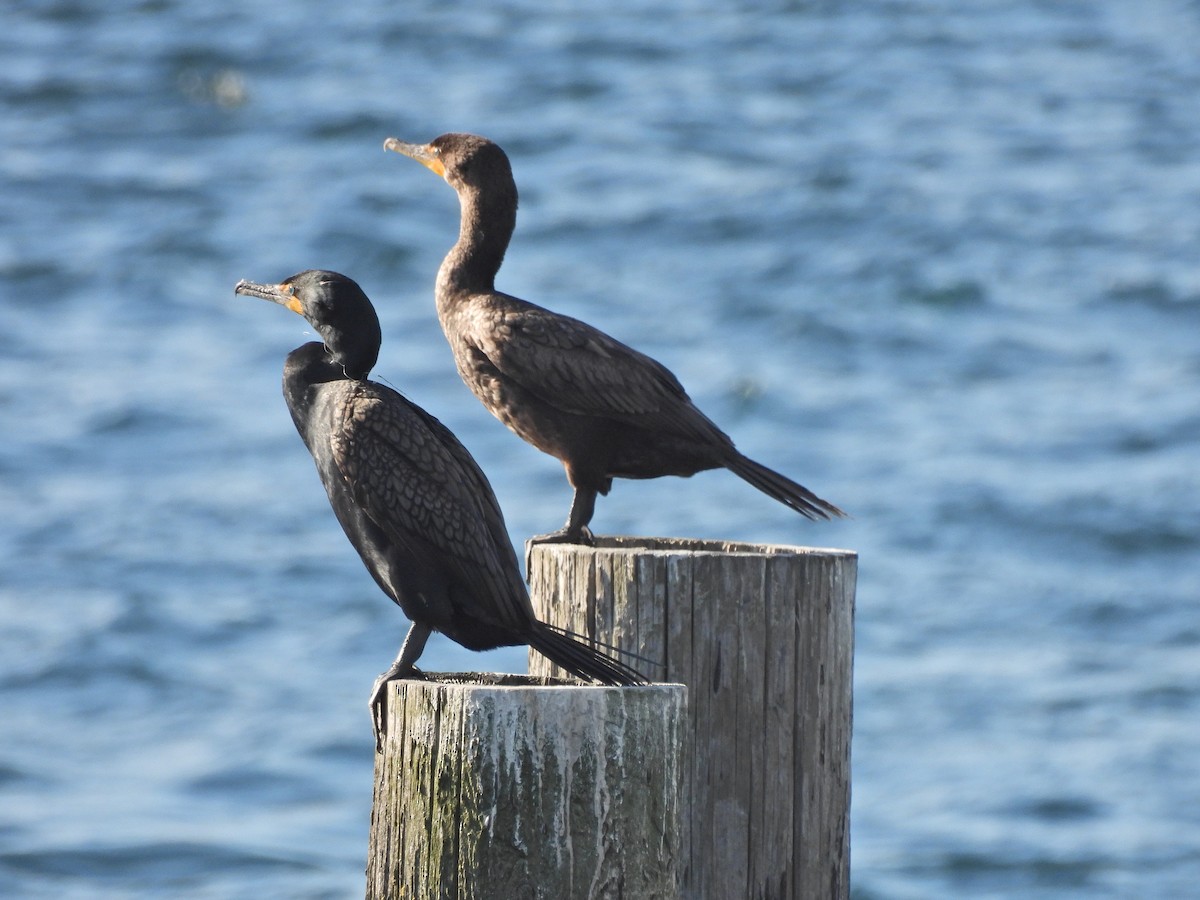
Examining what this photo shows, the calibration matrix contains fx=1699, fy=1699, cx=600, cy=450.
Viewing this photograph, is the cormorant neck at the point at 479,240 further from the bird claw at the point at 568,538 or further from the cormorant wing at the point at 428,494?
the cormorant wing at the point at 428,494

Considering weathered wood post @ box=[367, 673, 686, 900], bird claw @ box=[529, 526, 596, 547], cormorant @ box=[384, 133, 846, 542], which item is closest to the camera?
weathered wood post @ box=[367, 673, 686, 900]

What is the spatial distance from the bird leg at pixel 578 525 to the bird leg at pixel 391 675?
1.04m

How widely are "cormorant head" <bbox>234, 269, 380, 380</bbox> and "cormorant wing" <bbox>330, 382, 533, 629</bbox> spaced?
0.58ft

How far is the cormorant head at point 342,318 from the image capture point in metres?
3.94

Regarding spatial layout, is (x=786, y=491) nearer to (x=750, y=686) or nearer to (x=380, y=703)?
(x=750, y=686)

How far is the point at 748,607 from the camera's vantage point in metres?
3.75

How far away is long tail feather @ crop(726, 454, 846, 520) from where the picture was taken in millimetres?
4824

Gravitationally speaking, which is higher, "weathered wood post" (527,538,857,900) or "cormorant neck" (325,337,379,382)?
"cormorant neck" (325,337,379,382)

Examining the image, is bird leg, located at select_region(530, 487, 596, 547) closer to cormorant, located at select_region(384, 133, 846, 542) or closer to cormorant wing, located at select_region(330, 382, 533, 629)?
cormorant, located at select_region(384, 133, 846, 542)

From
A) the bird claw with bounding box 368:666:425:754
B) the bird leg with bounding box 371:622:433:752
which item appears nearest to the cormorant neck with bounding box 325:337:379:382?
the bird leg with bounding box 371:622:433:752

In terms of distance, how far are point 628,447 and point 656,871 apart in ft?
7.50

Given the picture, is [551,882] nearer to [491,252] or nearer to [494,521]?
[494,521]

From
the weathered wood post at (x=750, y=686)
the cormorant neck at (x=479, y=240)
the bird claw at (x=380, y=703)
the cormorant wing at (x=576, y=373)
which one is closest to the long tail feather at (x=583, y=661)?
the bird claw at (x=380, y=703)

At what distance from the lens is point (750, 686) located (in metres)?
3.77
